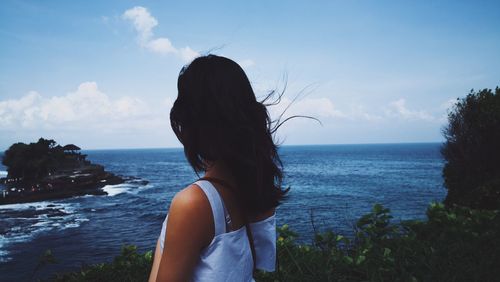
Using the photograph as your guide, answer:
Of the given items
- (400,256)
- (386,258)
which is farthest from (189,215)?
(400,256)

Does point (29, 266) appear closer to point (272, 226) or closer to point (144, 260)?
point (144, 260)

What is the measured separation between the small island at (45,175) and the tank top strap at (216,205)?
178 ft

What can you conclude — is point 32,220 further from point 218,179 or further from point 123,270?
point 218,179

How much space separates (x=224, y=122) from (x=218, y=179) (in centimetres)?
26

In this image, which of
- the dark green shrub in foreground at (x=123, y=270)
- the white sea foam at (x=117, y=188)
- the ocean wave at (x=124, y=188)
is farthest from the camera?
the ocean wave at (x=124, y=188)

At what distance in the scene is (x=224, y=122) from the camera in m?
1.50

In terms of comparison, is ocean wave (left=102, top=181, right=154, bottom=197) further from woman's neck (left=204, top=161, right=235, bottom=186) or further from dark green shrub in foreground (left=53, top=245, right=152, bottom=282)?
woman's neck (left=204, top=161, right=235, bottom=186)

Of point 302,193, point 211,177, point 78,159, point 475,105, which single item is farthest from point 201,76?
point 78,159

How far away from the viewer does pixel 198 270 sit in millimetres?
1389

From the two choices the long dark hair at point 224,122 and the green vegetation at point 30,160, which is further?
the green vegetation at point 30,160

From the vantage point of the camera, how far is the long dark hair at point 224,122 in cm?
150

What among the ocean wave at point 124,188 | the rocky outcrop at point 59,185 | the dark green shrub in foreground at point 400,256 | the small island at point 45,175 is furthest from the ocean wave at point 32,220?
the dark green shrub in foreground at point 400,256

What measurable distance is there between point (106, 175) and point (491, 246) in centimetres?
7008

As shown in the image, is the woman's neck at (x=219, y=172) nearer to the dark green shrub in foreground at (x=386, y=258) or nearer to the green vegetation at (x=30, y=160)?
the dark green shrub in foreground at (x=386, y=258)
